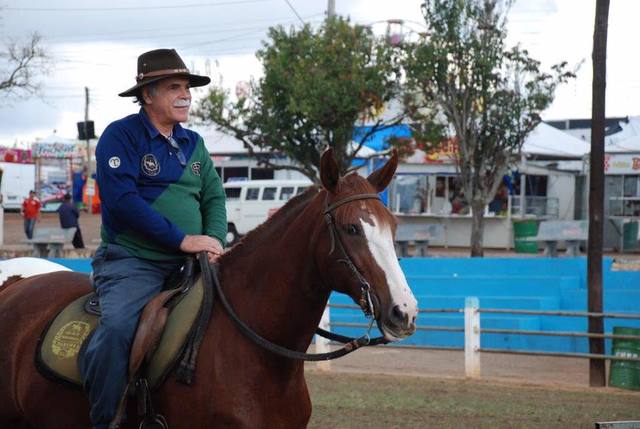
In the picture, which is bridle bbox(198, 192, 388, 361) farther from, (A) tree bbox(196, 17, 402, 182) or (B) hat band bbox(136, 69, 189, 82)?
(A) tree bbox(196, 17, 402, 182)

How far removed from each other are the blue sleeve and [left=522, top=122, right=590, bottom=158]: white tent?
27.2 m

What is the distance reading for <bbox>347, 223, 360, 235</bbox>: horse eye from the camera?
3.96 metres

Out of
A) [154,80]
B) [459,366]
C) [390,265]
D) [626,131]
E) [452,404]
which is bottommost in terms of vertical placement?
[459,366]

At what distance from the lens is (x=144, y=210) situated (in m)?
4.32

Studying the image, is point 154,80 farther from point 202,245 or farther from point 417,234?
point 417,234

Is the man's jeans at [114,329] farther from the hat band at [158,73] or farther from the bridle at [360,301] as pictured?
the hat band at [158,73]

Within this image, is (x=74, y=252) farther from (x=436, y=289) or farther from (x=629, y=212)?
(x=629, y=212)

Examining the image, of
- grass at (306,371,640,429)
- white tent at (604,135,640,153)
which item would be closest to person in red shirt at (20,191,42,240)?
white tent at (604,135,640,153)

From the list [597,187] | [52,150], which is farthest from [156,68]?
[52,150]

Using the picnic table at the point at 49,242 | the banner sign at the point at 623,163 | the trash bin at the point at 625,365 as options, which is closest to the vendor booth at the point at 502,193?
the banner sign at the point at 623,163

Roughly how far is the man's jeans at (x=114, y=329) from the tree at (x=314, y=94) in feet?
75.2

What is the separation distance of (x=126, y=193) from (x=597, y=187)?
32.1 ft

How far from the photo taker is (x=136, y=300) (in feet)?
14.1

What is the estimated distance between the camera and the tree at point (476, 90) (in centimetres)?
2450
